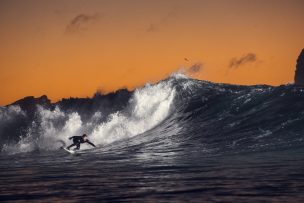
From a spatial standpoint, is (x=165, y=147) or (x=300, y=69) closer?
(x=165, y=147)

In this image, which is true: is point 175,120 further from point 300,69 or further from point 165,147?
point 300,69

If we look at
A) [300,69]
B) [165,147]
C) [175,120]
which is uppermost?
[300,69]

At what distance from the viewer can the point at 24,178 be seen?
546 inches

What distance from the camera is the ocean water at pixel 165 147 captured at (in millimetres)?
10336

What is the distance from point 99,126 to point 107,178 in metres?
32.3

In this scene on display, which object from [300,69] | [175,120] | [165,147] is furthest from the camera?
[300,69]

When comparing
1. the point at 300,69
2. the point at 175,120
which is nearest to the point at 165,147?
the point at 175,120

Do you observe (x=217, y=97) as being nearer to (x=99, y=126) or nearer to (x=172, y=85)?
(x=172, y=85)

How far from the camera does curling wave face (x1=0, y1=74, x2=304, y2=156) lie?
2678 cm

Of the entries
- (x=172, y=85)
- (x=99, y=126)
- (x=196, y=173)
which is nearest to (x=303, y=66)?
(x=172, y=85)

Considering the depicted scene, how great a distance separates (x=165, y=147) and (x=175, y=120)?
1269cm

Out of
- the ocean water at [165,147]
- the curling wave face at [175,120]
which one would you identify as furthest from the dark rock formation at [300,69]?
the ocean water at [165,147]

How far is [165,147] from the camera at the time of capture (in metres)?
26.5

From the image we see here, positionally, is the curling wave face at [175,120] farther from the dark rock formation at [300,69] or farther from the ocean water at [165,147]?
the dark rock formation at [300,69]
